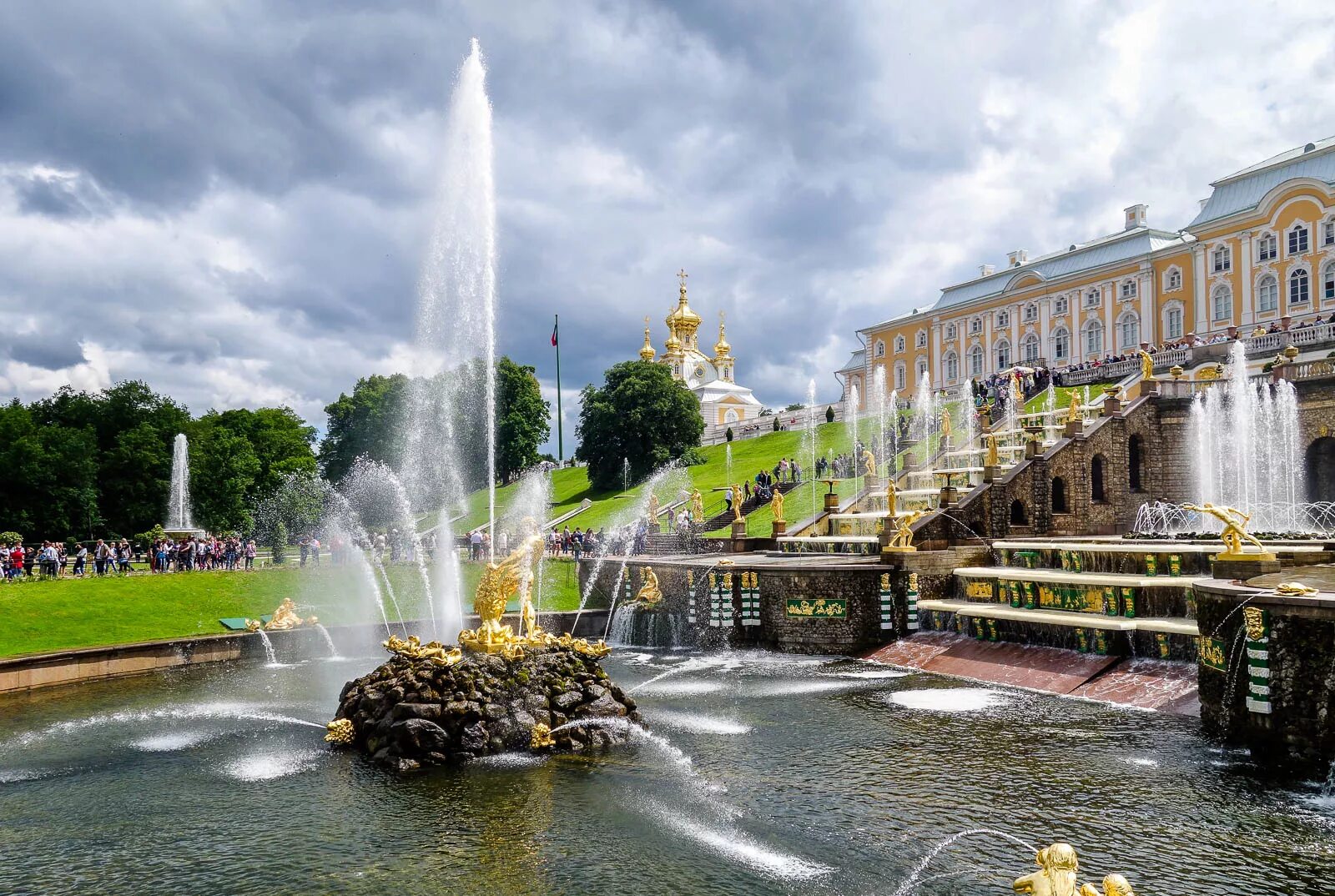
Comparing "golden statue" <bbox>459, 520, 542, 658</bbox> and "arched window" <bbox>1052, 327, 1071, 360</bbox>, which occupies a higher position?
"arched window" <bbox>1052, 327, 1071, 360</bbox>

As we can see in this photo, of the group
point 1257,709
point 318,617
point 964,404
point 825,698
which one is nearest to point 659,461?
point 964,404

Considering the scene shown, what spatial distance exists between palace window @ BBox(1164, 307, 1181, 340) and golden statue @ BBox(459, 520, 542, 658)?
185ft

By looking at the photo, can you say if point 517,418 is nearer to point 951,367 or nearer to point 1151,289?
point 951,367

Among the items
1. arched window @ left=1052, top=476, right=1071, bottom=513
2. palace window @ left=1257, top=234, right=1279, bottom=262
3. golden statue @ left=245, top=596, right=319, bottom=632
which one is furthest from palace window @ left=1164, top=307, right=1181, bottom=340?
golden statue @ left=245, top=596, right=319, bottom=632

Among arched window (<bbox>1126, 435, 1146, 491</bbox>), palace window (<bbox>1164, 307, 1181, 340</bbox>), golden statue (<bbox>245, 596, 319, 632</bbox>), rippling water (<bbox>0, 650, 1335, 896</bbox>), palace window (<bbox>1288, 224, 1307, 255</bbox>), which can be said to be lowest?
rippling water (<bbox>0, 650, 1335, 896</bbox>)

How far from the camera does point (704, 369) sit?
12338 cm

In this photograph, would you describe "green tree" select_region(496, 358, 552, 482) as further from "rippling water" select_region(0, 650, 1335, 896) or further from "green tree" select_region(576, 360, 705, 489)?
"rippling water" select_region(0, 650, 1335, 896)

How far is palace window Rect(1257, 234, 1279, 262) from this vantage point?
5281cm

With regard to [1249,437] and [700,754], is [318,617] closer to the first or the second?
[700,754]

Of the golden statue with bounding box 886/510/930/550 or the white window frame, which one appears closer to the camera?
the golden statue with bounding box 886/510/930/550

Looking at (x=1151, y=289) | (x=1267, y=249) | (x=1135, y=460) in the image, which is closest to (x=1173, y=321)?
(x=1151, y=289)

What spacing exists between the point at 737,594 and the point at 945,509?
705 centimetres

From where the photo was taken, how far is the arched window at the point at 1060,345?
221 feet

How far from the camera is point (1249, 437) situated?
2961 cm
